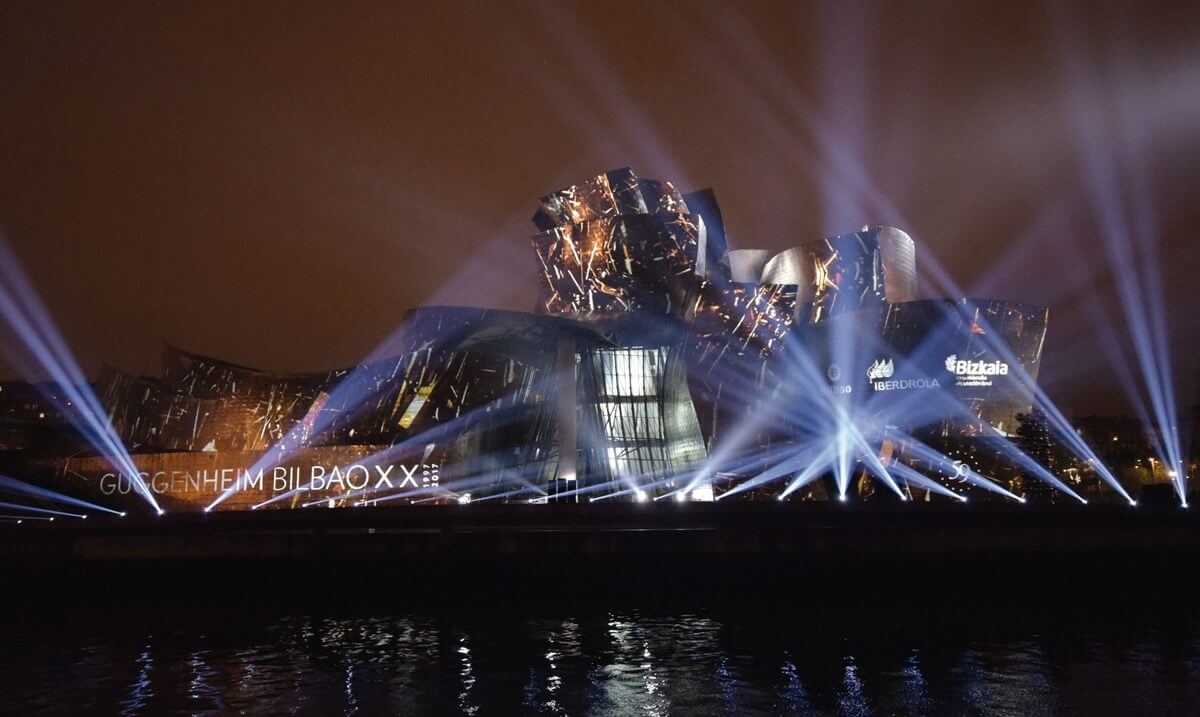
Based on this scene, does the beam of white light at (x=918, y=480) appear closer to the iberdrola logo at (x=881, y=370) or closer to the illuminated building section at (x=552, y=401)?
the illuminated building section at (x=552, y=401)

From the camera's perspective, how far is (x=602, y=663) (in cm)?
1305

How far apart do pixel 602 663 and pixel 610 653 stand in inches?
27.6

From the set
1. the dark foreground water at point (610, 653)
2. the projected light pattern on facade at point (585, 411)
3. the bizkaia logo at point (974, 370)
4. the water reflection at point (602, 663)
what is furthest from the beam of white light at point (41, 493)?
the bizkaia logo at point (974, 370)

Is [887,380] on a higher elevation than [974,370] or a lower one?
lower

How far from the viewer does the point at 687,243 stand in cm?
4194

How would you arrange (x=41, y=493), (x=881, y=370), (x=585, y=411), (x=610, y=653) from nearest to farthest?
(x=610, y=653) < (x=585, y=411) < (x=41, y=493) < (x=881, y=370)

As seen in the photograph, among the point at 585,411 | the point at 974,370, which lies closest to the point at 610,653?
the point at 585,411

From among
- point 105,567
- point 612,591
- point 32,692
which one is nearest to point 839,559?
point 612,591

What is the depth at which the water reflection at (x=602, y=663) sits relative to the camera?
35.9 feet

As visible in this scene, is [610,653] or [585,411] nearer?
[610,653]

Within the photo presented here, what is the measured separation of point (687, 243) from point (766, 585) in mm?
24714

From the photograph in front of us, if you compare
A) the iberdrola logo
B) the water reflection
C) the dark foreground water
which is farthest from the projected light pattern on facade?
the water reflection

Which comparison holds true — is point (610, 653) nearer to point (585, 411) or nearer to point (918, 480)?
point (585, 411)

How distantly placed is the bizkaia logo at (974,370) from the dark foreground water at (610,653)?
3109 centimetres
